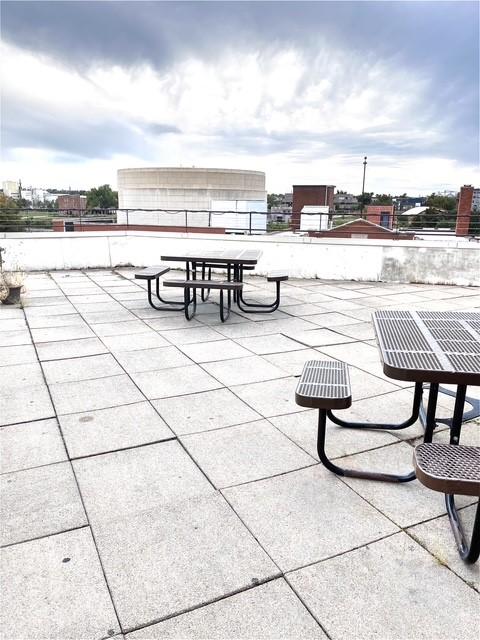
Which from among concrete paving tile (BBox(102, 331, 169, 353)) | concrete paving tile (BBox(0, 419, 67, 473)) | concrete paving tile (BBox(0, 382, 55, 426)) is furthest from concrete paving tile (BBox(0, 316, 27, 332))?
concrete paving tile (BBox(0, 419, 67, 473))

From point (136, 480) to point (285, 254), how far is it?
818cm

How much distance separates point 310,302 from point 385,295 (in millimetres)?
1596

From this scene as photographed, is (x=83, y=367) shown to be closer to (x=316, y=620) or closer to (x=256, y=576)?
(x=256, y=576)

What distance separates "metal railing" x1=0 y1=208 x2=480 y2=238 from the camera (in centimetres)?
1075

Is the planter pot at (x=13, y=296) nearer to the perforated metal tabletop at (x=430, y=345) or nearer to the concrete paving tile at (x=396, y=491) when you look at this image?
the perforated metal tabletop at (x=430, y=345)

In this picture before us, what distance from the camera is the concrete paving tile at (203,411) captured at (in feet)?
11.3

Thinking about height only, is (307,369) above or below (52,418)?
above

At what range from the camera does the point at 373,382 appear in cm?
432

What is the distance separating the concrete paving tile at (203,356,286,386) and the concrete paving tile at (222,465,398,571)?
1.60m

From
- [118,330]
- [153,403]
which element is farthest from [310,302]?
[153,403]

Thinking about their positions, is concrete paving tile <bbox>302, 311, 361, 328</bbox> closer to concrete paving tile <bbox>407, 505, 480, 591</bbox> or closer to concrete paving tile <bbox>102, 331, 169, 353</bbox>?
concrete paving tile <bbox>102, 331, 169, 353</bbox>

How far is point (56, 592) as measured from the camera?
194 cm

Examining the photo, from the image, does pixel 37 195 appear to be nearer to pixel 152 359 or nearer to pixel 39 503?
pixel 152 359

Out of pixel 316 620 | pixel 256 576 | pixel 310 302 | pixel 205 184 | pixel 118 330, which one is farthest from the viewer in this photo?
pixel 205 184
